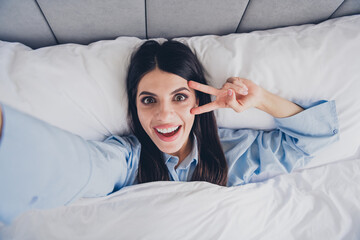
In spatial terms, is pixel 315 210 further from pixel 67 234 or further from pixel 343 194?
pixel 67 234

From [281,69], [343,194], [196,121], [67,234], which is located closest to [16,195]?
[67,234]

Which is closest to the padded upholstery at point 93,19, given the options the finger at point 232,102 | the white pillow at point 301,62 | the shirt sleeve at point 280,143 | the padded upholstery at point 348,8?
the white pillow at point 301,62

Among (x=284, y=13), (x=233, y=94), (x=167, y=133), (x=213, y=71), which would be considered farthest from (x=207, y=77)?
(x=284, y=13)

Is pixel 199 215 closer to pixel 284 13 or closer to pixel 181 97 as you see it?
pixel 181 97

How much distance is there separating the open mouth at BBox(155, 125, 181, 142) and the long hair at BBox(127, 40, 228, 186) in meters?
0.13

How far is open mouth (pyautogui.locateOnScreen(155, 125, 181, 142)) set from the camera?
27.4 inches

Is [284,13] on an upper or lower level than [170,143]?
upper

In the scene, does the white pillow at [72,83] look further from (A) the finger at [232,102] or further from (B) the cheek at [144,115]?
(A) the finger at [232,102]

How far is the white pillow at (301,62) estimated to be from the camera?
71 cm

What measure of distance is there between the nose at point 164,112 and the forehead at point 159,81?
0.05 metres

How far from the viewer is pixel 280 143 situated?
2.68 feet

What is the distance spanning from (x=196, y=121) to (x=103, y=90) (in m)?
0.38

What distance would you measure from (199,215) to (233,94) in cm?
40

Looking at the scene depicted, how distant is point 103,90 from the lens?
28.9 inches
